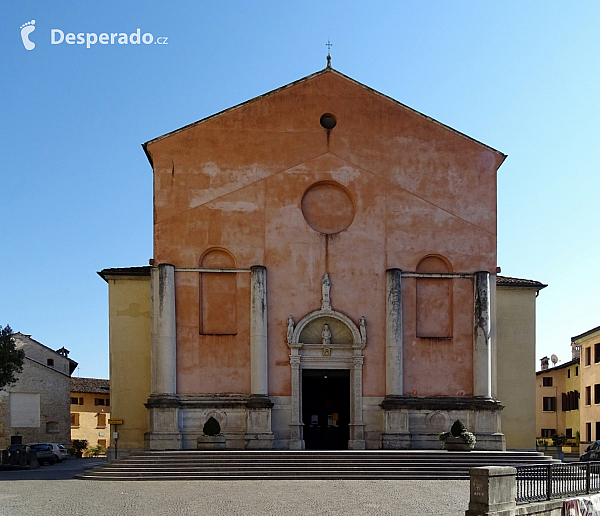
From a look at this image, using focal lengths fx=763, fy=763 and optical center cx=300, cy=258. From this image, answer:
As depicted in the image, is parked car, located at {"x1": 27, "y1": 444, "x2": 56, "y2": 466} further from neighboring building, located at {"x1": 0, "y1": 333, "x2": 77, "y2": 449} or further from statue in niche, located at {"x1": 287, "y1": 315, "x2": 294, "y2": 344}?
statue in niche, located at {"x1": 287, "y1": 315, "x2": 294, "y2": 344}

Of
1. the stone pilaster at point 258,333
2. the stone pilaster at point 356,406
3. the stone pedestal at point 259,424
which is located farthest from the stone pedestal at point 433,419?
the stone pilaster at point 258,333

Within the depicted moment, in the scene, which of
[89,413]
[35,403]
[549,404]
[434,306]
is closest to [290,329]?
[434,306]

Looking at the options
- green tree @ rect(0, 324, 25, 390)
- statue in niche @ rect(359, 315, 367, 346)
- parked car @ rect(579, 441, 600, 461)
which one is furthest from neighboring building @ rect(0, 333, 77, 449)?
parked car @ rect(579, 441, 600, 461)

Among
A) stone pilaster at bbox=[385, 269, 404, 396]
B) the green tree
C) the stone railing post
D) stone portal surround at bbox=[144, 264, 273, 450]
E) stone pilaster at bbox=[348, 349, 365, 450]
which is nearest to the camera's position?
the stone railing post

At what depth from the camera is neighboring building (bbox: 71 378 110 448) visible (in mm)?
59938

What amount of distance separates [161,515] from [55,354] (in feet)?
130

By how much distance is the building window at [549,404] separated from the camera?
2256 inches

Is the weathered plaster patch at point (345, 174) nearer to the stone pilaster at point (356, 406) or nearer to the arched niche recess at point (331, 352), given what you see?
the arched niche recess at point (331, 352)

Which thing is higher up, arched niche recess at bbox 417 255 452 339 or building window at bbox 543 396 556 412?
arched niche recess at bbox 417 255 452 339

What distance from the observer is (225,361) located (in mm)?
27859

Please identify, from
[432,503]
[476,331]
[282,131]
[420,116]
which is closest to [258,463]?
[432,503]

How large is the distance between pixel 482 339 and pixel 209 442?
35.1 ft

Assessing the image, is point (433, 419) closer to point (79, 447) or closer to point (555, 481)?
point (555, 481)

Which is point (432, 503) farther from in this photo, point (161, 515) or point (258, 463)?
point (258, 463)
